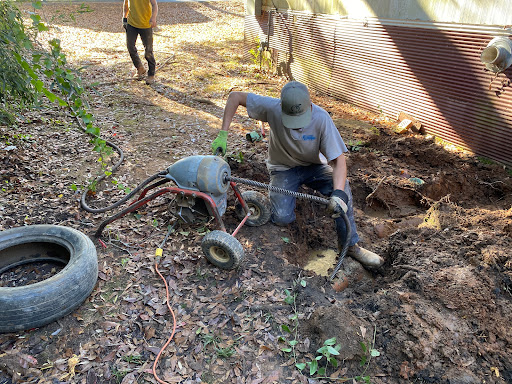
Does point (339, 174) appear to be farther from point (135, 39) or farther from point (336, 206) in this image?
point (135, 39)

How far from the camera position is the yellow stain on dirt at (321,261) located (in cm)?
434

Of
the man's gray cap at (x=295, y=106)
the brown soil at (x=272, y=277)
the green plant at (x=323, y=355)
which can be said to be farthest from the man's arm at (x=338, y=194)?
the green plant at (x=323, y=355)

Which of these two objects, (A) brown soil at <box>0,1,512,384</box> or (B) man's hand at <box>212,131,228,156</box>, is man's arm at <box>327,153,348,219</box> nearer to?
(A) brown soil at <box>0,1,512,384</box>

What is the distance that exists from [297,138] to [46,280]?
2678 millimetres

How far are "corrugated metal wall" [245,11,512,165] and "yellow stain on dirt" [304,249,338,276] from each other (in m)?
3.31

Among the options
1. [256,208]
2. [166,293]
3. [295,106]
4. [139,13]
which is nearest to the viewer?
[166,293]

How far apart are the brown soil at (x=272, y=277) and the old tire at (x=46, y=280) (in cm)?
17

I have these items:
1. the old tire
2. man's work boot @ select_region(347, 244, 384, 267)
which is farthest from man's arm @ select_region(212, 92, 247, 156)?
man's work boot @ select_region(347, 244, 384, 267)

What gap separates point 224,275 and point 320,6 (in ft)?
23.8

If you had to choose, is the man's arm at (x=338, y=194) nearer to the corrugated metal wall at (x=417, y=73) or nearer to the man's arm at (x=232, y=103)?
the man's arm at (x=232, y=103)

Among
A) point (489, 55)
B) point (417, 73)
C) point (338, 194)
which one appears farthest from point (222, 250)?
point (417, 73)

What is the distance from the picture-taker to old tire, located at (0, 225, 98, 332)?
2832mm

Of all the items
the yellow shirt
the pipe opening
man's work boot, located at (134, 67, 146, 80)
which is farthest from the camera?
man's work boot, located at (134, 67, 146, 80)

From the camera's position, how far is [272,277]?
12.1ft
